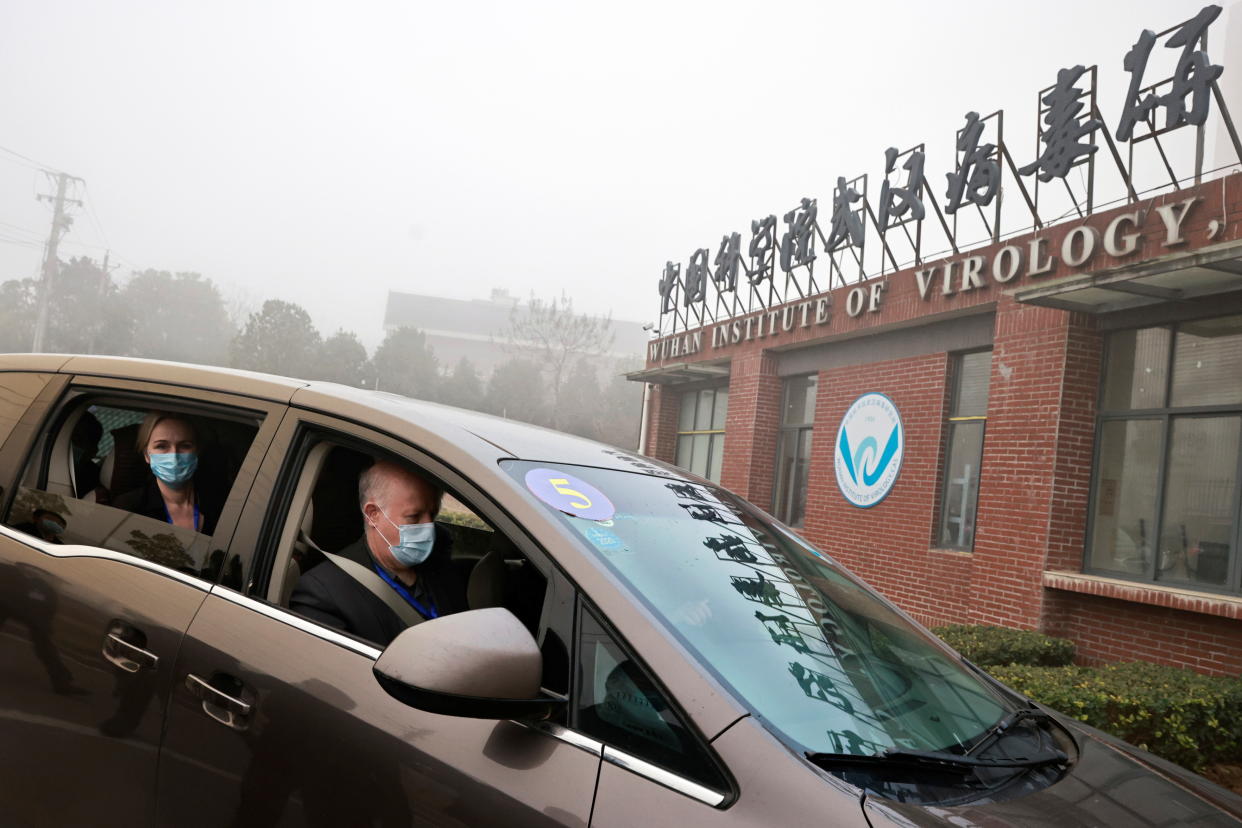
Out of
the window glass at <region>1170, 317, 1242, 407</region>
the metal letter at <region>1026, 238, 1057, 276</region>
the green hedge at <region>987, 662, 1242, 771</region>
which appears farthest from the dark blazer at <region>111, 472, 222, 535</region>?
the metal letter at <region>1026, 238, 1057, 276</region>

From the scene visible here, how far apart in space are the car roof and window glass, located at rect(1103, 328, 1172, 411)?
8.25m

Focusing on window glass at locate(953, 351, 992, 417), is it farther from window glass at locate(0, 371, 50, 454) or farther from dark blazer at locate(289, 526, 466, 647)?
window glass at locate(0, 371, 50, 454)

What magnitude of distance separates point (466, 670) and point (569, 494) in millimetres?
524

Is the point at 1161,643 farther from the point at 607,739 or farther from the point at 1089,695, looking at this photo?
the point at 607,739

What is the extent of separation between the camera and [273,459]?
215 cm

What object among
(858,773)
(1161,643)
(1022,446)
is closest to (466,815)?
(858,773)

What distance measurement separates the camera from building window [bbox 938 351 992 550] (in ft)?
36.9

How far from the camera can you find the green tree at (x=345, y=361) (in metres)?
59.8

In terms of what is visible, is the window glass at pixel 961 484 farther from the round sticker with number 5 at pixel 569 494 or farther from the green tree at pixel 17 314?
the green tree at pixel 17 314

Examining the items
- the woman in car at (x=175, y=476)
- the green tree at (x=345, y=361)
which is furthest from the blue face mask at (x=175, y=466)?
the green tree at (x=345, y=361)

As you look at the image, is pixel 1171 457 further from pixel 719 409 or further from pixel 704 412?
pixel 704 412

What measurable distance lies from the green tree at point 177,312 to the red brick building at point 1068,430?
68094mm

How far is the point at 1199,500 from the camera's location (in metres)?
8.47

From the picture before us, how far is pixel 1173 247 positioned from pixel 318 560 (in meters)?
8.87
